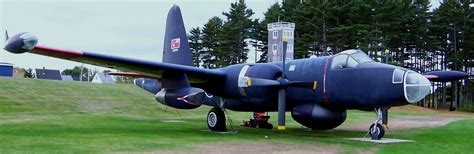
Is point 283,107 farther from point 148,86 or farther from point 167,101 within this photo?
point 148,86

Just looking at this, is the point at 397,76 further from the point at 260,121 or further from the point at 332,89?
the point at 260,121

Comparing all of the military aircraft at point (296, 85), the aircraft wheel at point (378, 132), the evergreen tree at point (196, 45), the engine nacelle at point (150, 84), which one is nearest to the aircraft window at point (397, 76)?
the military aircraft at point (296, 85)

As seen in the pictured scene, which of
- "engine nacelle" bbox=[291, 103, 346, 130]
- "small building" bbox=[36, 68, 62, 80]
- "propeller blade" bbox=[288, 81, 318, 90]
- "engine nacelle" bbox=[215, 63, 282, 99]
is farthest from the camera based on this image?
"small building" bbox=[36, 68, 62, 80]

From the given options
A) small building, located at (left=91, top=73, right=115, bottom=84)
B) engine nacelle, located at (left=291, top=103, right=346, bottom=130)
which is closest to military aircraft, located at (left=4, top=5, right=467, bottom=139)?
engine nacelle, located at (left=291, top=103, right=346, bottom=130)

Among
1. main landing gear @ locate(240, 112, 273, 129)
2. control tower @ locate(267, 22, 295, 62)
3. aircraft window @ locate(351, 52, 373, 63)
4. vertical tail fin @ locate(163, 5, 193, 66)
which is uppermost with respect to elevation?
control tower @ locate(267, 22, 295, 62)

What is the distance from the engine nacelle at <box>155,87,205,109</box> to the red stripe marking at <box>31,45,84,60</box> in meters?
3.58

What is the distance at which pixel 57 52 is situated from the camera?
14766mm

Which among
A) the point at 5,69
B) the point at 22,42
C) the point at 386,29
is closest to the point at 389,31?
the point at 386,29

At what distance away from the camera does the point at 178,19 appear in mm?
22688

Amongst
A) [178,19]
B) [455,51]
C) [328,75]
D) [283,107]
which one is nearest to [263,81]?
[283,107]

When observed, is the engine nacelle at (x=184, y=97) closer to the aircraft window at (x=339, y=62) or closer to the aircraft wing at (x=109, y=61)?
the aircraft wing at (x=109, y=61)

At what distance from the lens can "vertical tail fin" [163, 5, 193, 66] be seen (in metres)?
22.2

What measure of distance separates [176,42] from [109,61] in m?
6.33

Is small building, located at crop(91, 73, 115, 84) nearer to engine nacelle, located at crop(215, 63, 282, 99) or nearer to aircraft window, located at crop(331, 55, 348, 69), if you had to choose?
engine nacelle, located at crop(215, 63, 282, 99)
